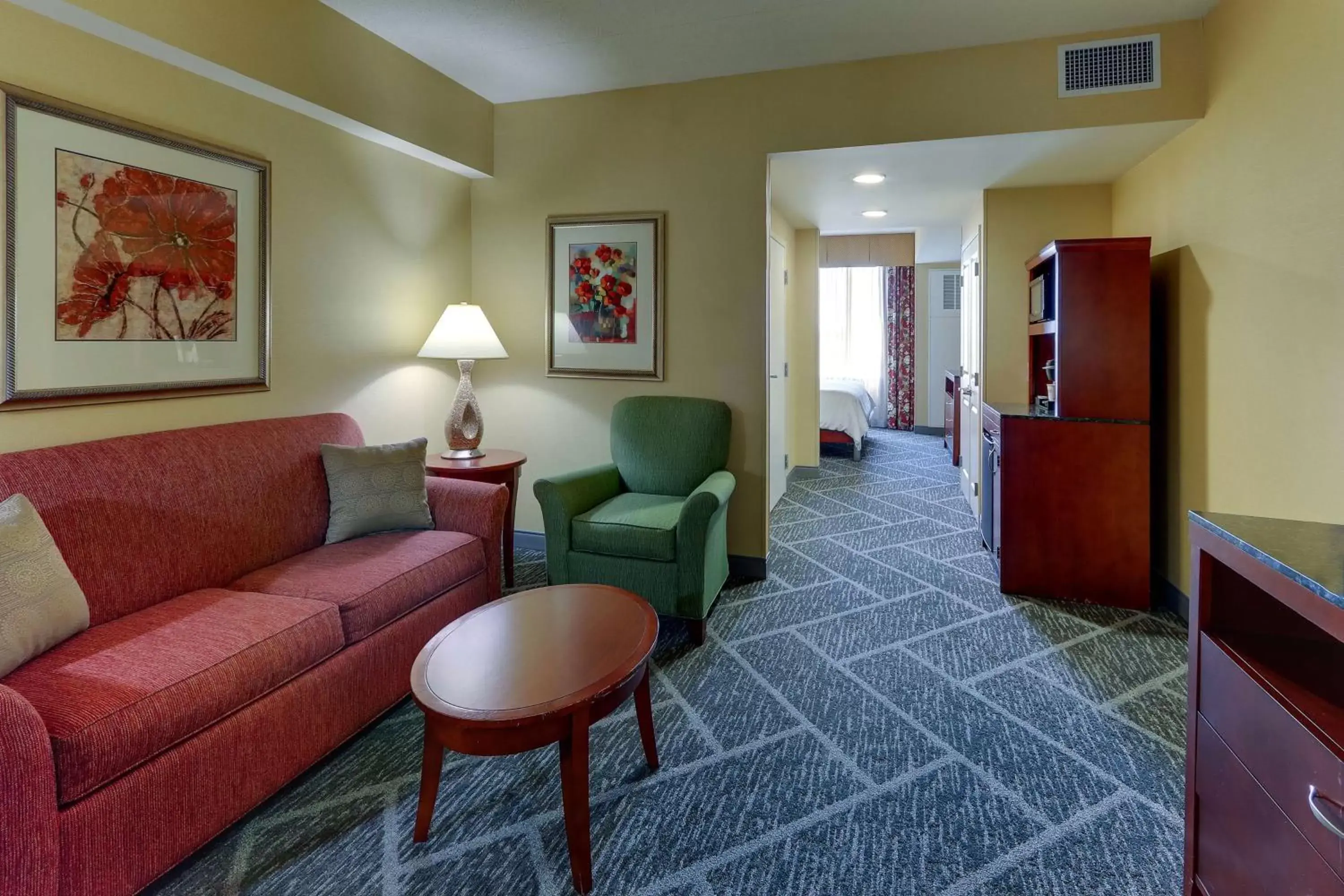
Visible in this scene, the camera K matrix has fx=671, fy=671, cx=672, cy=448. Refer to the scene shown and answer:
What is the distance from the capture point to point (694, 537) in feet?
9.11

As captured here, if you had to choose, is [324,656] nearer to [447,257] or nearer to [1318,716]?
[1318,716]

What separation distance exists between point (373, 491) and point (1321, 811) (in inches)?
107

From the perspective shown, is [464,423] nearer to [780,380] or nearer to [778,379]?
[778,379]

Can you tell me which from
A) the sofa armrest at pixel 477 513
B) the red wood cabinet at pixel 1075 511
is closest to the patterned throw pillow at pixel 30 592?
the sofa armrest at pixel 477 513

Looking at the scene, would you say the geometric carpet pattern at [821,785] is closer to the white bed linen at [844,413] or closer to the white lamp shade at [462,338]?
the white lamp shade at [462,338]

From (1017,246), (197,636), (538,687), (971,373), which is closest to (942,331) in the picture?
(971,373)

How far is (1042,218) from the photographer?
13.3 ft

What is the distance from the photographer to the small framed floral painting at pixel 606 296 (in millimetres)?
3635

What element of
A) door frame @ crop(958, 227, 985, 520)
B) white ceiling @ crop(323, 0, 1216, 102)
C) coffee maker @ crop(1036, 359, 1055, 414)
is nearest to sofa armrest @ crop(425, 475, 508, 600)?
white ceiling @ crop(323, 0, 1216, 102)

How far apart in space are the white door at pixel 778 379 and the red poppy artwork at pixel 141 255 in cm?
300

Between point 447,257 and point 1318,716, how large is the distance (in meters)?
3.87

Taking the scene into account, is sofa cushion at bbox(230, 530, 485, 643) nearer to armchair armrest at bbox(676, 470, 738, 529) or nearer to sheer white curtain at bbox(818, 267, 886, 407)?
armchair armrest at bbox(676, 470, 738, 529)

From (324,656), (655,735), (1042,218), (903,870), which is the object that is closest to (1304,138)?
(1042,218)

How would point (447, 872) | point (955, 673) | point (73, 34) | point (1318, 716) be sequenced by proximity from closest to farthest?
point (1318, 716), point (447, 872), point (73, 34), point (955, 673)
